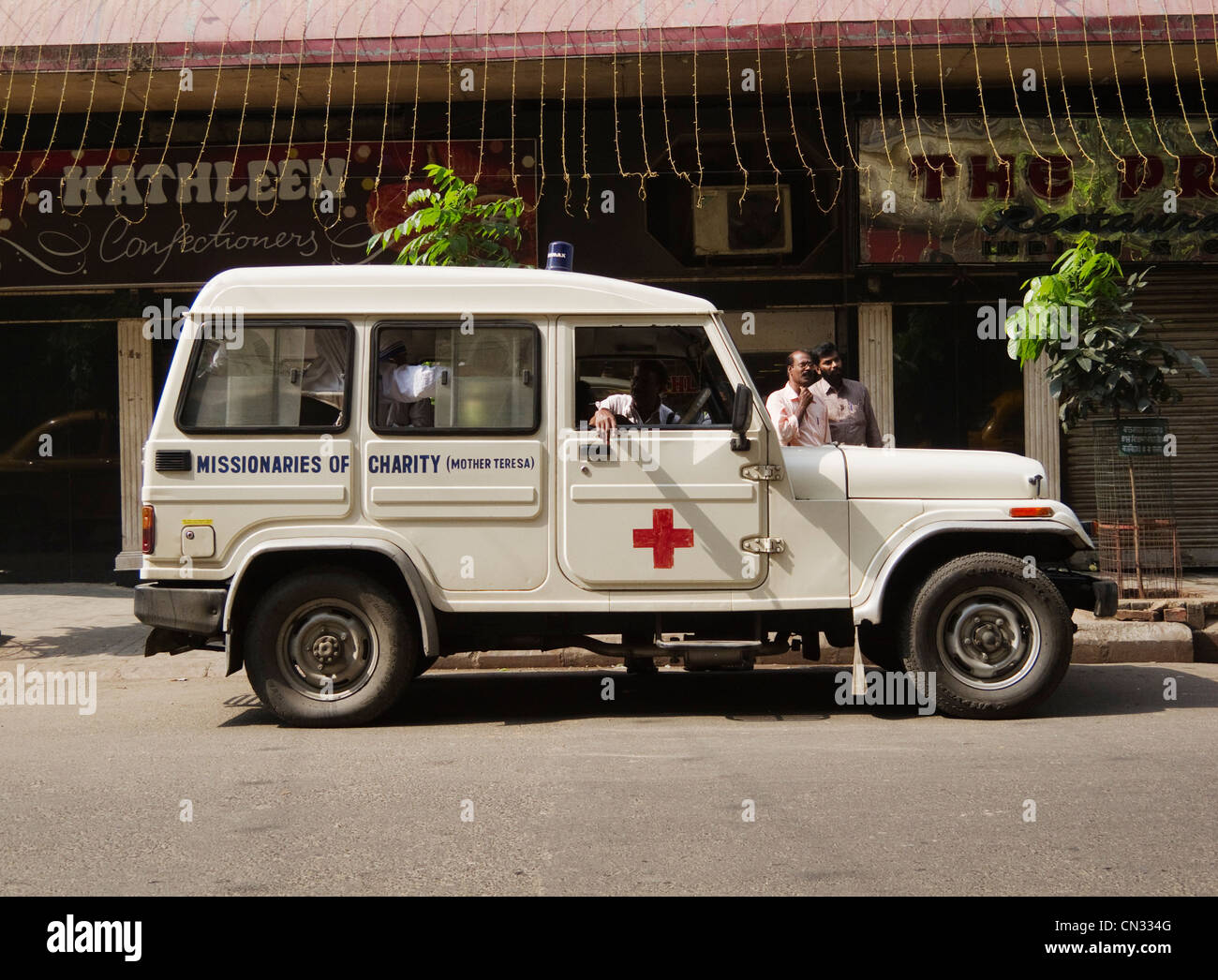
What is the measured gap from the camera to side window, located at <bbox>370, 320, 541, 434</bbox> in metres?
6.64

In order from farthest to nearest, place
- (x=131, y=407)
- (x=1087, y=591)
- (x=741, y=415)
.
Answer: (x=131, y=407), (x=1087, y=591), (x=741, y=415)

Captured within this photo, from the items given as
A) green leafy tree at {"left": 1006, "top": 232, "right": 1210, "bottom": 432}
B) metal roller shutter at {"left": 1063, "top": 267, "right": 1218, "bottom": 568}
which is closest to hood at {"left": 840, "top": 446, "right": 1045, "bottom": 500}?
green leafy tree at {"left": 1006, "top": 232, "right": 1210, "bottom": 432}

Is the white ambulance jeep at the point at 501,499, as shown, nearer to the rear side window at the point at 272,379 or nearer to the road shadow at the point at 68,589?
the rear side window at the point at 272,379

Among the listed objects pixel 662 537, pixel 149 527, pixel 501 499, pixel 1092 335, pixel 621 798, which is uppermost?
pixel 1092 335

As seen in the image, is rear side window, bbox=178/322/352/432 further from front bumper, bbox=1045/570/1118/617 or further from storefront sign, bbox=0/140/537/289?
storefront sign, bbox=0/140/537/289

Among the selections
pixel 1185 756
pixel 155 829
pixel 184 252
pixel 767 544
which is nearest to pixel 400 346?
pixel 767 544

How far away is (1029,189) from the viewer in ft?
41.5

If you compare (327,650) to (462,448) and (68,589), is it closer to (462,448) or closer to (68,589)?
(462,448)

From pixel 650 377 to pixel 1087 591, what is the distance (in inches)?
101

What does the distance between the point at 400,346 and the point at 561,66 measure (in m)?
6.31

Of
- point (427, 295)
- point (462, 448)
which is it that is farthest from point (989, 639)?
point (427, 295)

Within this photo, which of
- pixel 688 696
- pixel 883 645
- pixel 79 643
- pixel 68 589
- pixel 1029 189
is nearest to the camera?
pixel 883 645

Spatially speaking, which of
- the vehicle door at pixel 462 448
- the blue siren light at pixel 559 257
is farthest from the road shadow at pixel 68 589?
the blue siren light at pixel 559 257

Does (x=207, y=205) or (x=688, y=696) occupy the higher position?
(x=207, y=205)
